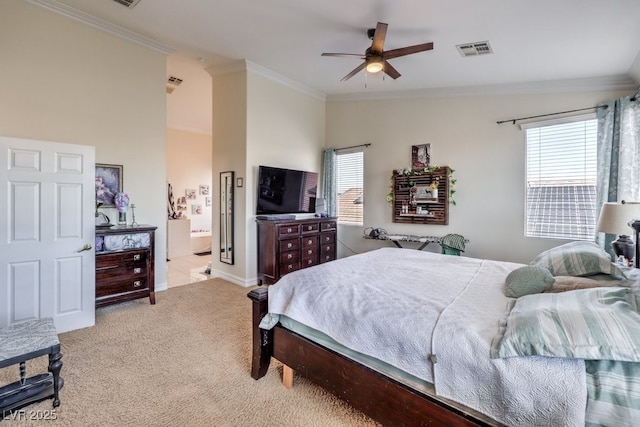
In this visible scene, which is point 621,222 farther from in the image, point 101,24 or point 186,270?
point 186,270

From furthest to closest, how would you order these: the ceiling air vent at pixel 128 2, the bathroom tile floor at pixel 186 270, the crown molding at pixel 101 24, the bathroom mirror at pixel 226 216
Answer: the bathroom tile floor at pixel 186 270 < the bathroom mirror at pixel 226 216 < the crown molding at pixel 101 24 < the ceiling air vent at pixel 128 2

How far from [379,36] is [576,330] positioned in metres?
2.74

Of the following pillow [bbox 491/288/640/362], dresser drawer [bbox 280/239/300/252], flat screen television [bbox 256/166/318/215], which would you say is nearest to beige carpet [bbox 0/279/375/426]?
pillow [bbox 491/288/640/362]

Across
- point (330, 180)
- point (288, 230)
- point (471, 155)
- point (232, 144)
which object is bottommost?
point (288, 230)

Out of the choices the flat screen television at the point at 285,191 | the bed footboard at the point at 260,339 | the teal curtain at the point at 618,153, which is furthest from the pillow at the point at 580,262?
the flat screen television at the point at 285,191

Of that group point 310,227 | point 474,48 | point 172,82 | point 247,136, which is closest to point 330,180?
point 310,227

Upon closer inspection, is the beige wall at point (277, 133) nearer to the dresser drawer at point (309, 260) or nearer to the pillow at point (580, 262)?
the dresser drawer at point (309, 260)

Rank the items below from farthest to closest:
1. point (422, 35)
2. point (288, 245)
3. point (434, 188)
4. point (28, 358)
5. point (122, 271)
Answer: point (434, 188) → point (288, 245) → point (122, 271) → point (422, 35) → point (28, 358)

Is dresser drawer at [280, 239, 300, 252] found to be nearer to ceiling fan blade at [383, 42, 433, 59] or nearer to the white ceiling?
the white ceiling

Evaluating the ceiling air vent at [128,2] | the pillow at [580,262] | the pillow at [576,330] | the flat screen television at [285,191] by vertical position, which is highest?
the ceiling air vent at [128,2]

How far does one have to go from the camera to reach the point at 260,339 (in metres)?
2.14

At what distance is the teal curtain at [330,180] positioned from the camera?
18.9 feet

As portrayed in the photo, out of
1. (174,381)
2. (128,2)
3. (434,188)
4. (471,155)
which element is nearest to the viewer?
(174,381)

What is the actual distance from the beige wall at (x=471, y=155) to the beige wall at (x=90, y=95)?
344 cm
